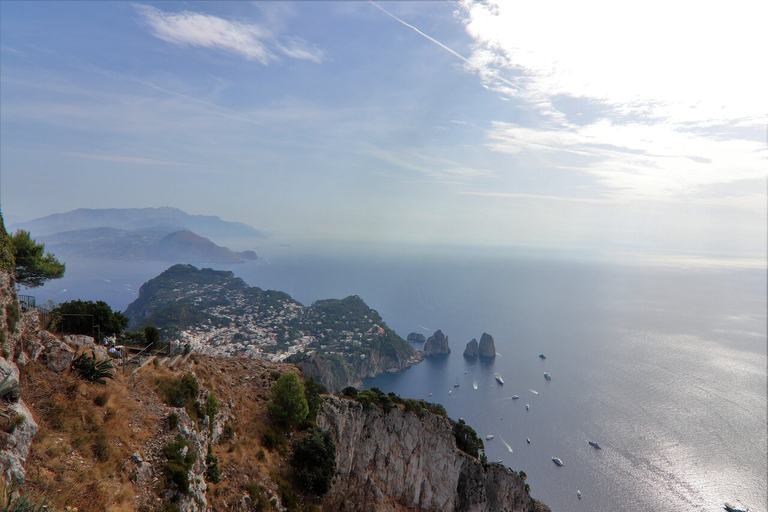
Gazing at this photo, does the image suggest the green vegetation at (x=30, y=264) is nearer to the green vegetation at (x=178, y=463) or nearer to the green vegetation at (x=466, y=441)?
the green vegetation at (x=178, y=463)

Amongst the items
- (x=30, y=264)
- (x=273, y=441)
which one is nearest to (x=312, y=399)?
(x=273, y=441)

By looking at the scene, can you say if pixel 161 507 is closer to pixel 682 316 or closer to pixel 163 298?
pixel 163 298

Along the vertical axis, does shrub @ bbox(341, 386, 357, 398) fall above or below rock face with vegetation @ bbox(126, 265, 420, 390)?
above

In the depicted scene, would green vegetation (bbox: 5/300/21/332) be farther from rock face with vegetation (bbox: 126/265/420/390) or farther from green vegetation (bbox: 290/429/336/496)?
rock face with vegetation (bbox: 126/265/420/390)

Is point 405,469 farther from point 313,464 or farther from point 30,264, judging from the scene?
point 30,264

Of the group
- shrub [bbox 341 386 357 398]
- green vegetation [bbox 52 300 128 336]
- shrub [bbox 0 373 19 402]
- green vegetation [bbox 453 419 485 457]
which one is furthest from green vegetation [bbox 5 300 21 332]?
green vegetation [bbox 453 419 485 457]
